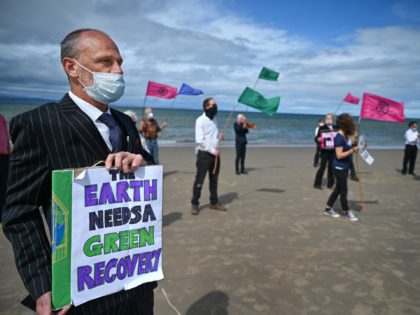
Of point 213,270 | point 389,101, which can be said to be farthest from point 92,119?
point 389,101

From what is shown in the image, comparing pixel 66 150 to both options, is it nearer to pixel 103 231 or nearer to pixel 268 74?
pixel 103 231

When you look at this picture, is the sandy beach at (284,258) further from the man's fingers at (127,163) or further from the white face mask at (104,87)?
the white face mask at (104,87)

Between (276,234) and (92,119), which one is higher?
(92,119)

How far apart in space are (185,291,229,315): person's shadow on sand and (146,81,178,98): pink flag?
27.0 ft

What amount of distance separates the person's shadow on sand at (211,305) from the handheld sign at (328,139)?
6193mm

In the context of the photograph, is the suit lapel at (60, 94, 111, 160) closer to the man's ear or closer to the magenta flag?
the man's ear

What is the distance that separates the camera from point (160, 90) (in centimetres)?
1075

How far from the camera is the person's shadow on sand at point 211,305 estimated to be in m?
3.12

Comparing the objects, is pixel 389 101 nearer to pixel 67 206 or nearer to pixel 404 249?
pixel 404 249

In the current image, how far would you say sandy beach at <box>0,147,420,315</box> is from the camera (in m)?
3.31

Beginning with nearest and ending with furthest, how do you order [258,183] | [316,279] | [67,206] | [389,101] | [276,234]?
[67,206] < [316,279] < [276,234] < [389,101] < [258,183]

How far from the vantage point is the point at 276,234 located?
5348mm

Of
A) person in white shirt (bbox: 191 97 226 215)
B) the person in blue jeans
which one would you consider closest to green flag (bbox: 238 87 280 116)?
person in white shirt (bbox: 191 97 226 215)

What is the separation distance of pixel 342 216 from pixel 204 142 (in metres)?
3.32
